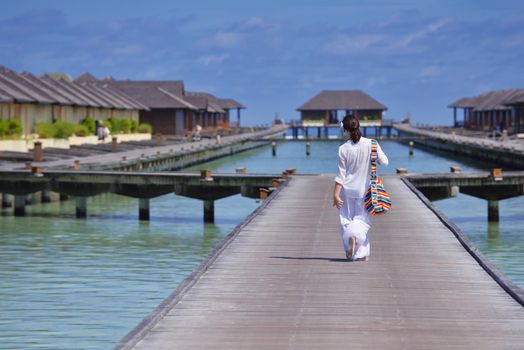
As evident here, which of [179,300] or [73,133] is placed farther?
[73,133]

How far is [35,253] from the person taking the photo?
27094 mm

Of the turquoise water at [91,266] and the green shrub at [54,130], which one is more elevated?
the green shrub at [54,130]

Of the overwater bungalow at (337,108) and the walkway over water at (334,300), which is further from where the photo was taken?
the overwater bungalow at (337,108)

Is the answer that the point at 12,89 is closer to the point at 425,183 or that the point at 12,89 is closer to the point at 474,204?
the point at 474,204

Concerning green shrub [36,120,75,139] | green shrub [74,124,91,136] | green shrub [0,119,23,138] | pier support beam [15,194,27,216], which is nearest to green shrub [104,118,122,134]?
green shrub [74,124,91,136]

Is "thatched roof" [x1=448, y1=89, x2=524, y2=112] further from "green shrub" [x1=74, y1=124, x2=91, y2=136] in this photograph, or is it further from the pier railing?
the pier railing

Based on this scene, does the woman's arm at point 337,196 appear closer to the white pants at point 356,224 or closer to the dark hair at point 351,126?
the white pants at point 356,224

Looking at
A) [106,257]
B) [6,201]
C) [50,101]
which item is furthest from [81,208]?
[50,101]

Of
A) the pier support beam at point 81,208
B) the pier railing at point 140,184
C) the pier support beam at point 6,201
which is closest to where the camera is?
the pier railing at point 140,184

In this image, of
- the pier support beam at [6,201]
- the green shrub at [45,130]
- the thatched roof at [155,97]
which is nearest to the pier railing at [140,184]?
the pier support beam at [6,201]

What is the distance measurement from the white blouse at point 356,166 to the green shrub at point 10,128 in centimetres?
4158

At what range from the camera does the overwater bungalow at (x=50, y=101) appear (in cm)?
6072

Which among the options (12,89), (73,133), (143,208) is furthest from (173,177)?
(73,133)

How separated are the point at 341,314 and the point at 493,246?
17.5 m
